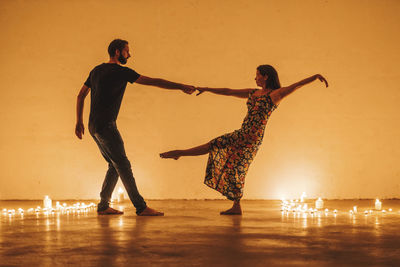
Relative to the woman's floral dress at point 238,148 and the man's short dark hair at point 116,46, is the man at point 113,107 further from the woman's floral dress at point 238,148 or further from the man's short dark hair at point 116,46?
the woman's floral dress at point 238,148

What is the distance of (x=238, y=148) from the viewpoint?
12.6ft

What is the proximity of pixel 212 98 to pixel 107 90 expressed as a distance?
2048 millimetres

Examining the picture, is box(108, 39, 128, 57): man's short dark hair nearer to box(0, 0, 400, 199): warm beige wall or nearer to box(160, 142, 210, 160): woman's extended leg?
box(160, 142, 210, 160): woman's extended leg

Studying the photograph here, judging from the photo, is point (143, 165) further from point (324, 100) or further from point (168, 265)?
point (168, 265)

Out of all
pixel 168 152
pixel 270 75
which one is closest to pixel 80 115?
pixel 168 152

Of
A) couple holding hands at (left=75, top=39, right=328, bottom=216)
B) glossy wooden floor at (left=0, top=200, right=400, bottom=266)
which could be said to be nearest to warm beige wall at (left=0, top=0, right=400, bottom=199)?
glossy wooden floor at (left=0, top=200, right=400, bottom=266)

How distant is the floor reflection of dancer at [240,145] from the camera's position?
12.5ft

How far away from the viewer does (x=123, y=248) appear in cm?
222

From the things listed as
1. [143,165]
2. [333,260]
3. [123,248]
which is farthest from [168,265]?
[143,165]

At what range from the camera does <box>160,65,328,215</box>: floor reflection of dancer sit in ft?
12.5

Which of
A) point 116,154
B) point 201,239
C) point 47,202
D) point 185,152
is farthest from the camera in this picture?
point 47,202

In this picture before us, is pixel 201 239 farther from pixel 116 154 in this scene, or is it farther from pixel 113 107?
pixel 113 107

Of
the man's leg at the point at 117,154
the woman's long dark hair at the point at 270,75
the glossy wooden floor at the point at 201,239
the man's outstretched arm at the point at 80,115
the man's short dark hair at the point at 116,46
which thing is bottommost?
the glossy wooden floor at the point at 201,239

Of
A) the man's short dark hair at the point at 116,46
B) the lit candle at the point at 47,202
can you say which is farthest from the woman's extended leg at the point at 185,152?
the lit candle at the point at 47,202
